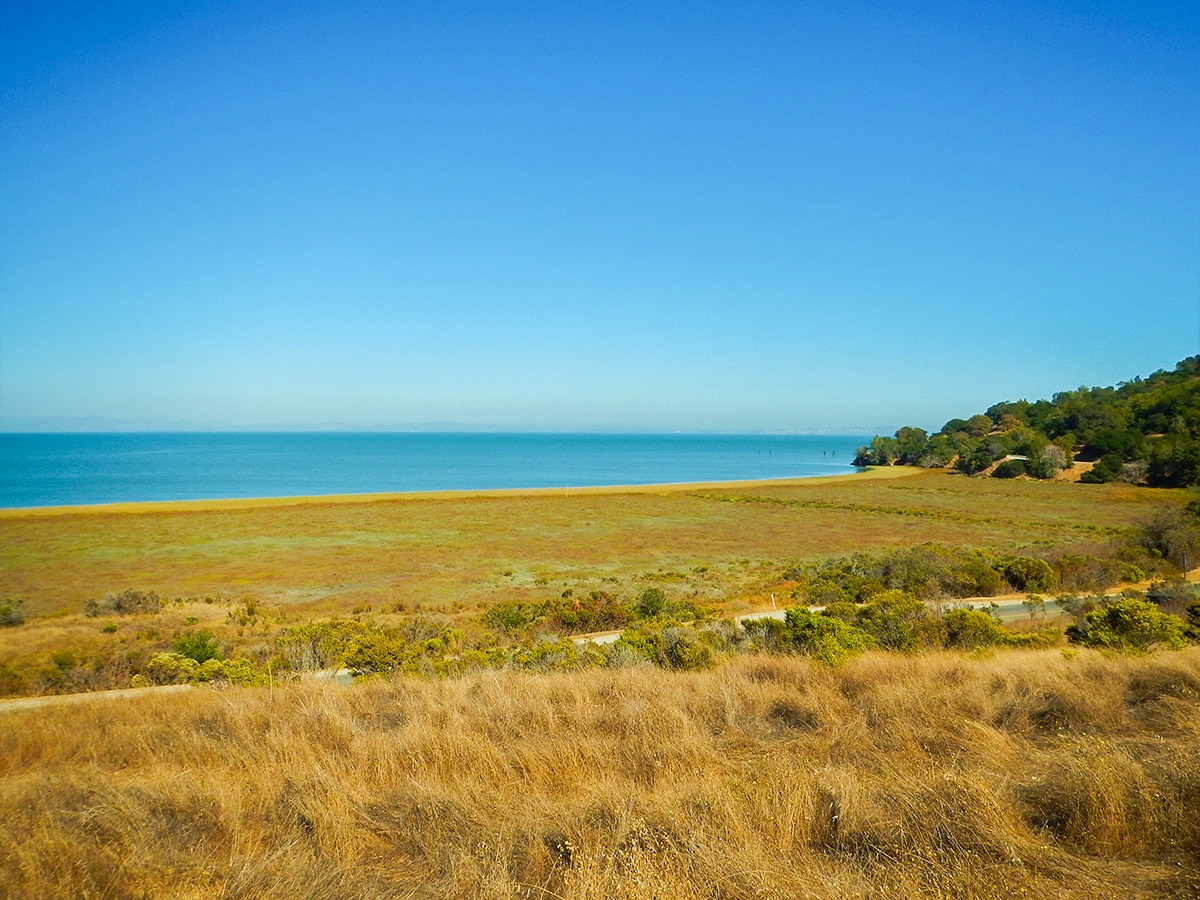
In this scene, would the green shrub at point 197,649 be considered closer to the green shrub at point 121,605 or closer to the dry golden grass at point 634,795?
the green shrub at point 121,605

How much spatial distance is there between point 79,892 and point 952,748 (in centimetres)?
578

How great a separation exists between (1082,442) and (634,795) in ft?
381

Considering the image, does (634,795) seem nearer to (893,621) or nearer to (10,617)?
(893,621)

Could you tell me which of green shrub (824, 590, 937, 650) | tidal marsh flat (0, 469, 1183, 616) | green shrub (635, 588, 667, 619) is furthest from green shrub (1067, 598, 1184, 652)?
tidal marsh flat (0, 469, 1183, 616)

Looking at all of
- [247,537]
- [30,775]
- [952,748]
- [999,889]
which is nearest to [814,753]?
[952,748]

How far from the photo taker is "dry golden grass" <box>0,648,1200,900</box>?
345 cm

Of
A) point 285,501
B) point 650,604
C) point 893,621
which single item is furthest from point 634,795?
point 285,501

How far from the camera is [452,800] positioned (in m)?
4.44

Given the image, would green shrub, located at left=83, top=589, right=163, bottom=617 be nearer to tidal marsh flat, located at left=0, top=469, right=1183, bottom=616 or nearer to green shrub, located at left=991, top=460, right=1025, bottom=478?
tidal marsh flat, located at left=0, top=469, right=1183, bottom=616

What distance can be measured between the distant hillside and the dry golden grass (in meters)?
86.9

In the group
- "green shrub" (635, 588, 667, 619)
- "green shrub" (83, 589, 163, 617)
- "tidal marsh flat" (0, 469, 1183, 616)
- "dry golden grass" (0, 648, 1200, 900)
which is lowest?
"tidal marsh flat" (0, 469, 1183, 616)

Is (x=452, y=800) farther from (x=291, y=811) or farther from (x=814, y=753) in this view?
(x=814, y=753)

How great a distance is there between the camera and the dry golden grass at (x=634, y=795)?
3451mm

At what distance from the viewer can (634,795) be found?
4457 millimetres
